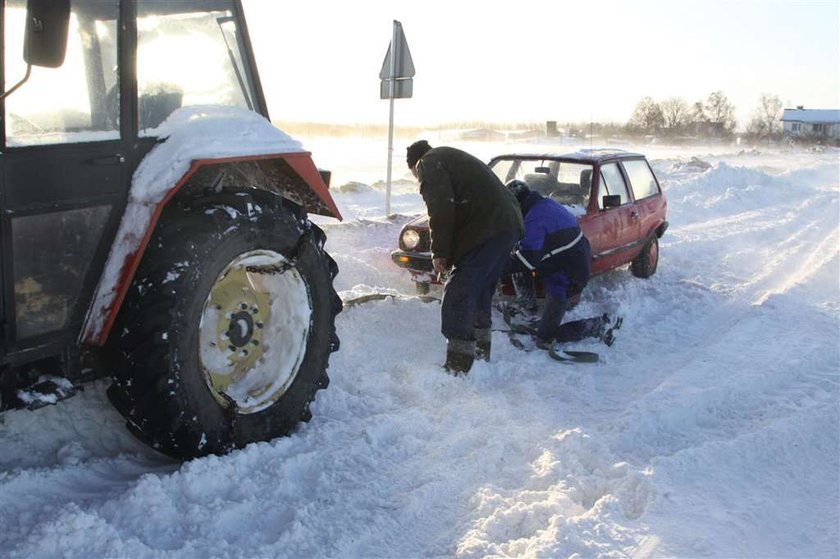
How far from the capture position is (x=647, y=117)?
58125 millimetres

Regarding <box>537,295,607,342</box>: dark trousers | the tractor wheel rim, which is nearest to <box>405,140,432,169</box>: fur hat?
<box>537,295,607,342</box>: dark trousers

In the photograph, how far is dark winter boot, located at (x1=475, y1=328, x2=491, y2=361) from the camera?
17.4 feet

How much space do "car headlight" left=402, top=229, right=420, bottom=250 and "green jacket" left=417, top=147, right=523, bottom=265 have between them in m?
1.81

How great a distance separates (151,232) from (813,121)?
291 ft

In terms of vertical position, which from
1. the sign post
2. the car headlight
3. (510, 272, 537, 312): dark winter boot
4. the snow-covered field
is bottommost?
the snow-covered field

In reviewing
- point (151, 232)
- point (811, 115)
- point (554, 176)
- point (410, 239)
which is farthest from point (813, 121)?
point (151, 232)

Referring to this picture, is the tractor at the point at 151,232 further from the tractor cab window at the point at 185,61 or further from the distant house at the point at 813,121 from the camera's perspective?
the distant house at the point at 813,121

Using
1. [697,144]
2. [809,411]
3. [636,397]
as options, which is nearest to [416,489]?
[636,397]

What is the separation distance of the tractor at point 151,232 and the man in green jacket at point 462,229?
128 centimetres

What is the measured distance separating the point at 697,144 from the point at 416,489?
182 ft

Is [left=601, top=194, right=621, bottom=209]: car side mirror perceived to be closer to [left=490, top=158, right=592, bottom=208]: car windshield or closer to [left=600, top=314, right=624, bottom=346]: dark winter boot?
[left=490, top=158, right=592, bottom=208]: car windshield

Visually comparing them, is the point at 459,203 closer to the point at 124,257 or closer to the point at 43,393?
the point at 124,257

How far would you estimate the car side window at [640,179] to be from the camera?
26.9 feet

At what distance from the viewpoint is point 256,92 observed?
156 inches
